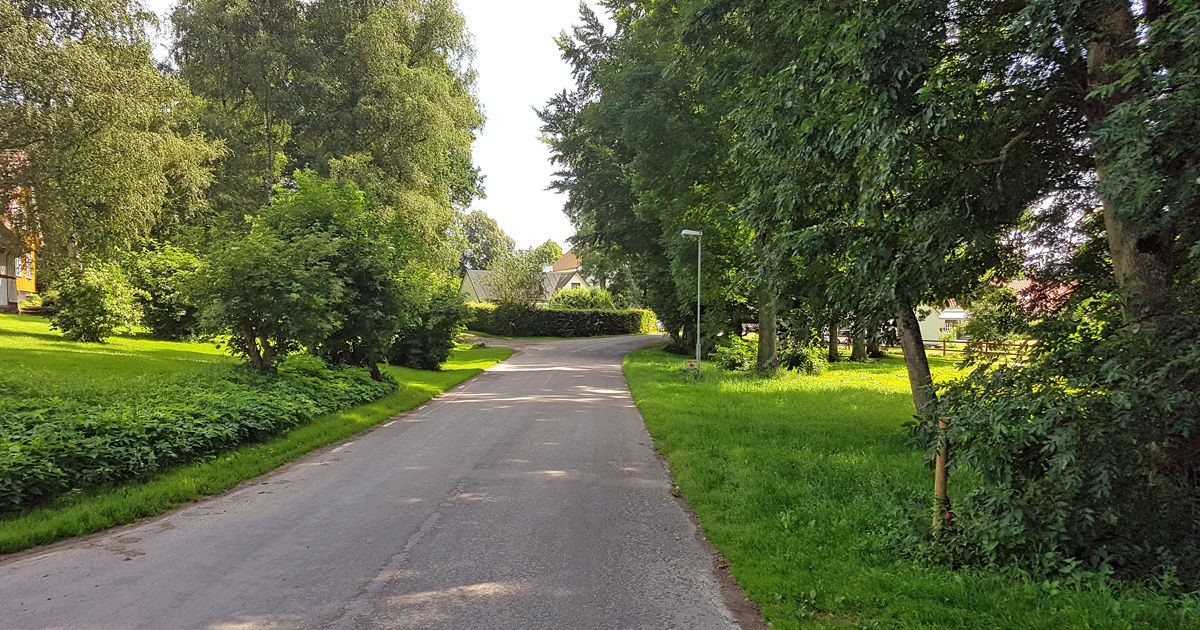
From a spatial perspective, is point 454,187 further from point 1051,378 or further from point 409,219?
point 1051,378

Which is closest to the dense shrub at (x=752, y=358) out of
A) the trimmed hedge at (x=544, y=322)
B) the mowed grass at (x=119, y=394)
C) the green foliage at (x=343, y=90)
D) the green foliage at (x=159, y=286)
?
the mowed grass at (x=119, y=394)

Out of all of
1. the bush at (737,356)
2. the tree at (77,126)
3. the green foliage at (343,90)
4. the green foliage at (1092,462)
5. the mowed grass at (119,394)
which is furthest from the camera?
the green foliage at (343,90)

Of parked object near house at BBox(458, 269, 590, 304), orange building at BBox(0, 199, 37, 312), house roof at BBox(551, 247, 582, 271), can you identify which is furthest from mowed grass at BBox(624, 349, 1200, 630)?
house roof at BBox(551, 247, 582, 271)

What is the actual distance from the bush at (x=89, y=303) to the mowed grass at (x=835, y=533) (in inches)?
681

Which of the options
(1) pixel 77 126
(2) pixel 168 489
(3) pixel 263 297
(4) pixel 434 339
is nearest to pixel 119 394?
(3) pixel 263 297

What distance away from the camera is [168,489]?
6.91 m

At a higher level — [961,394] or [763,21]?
[763,21]

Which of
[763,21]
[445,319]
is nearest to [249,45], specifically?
[445,319]

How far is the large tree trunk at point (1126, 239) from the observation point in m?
4.89

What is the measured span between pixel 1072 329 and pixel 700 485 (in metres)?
3.90

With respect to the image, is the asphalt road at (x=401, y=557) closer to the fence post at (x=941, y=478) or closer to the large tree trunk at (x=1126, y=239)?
the fence post at (x=941, y=478)

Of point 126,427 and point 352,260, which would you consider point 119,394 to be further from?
point 352,260

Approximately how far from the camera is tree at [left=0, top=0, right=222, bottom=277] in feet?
48.6

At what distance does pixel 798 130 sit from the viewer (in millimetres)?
7543
